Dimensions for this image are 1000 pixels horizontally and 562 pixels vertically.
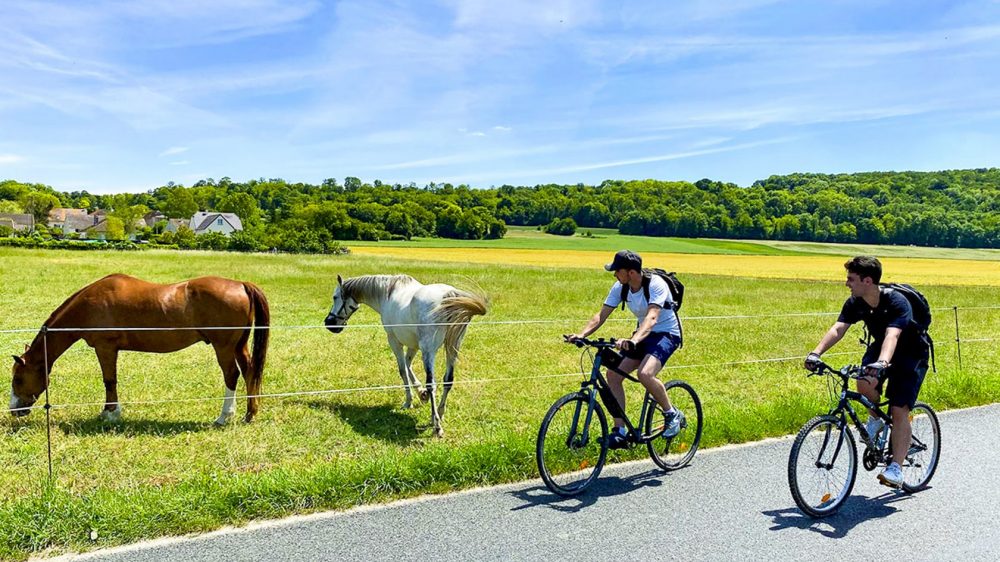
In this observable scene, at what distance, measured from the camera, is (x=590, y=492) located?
566 cm

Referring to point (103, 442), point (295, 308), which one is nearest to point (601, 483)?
point (103, 442)

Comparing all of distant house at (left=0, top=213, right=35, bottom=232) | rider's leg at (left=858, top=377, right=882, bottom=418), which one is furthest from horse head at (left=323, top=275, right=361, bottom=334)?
distant house at (left=0, top=213, right=35, bottom=232)

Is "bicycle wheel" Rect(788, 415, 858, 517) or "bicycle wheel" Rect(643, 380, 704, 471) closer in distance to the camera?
"bicycle wheel" Rect(788, 415, 858, 517)

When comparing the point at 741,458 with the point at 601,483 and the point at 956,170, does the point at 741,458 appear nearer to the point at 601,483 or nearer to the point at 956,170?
the point at 601,483

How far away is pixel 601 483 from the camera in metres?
5.90

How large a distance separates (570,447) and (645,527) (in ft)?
3.69

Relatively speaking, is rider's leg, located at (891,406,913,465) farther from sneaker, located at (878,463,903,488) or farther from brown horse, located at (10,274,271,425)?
brown horse, located at (10,274,271,425)

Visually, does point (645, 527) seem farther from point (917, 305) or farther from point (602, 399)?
point (917, 305)

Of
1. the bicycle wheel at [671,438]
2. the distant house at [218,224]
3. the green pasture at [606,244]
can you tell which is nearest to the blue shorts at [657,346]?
the bicycle wheel at [671,438]

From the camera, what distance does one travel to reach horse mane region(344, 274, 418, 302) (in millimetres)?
8914

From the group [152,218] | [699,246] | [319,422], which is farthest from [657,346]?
[152,218]

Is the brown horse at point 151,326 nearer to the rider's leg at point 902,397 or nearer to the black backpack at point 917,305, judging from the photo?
the rider's leg at point 902,397

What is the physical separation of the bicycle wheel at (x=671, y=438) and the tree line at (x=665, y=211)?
210 ft

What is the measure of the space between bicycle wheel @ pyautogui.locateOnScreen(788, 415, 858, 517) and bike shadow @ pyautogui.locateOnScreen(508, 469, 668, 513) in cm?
122
